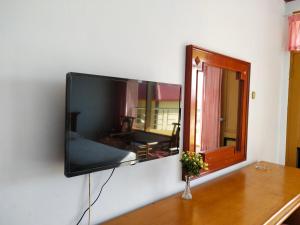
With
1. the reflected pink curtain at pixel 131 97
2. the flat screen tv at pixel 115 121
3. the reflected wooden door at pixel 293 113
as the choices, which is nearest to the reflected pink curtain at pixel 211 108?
the flat screen tv at pixel 115 121

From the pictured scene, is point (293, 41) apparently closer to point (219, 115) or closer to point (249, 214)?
point (219, 115)

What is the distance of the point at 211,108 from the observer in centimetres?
202

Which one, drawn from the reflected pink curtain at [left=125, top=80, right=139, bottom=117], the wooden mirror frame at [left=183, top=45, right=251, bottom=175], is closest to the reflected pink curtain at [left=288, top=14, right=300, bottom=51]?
the wooden mirror frame at [left=183, top=45, right=251, bottom=175]

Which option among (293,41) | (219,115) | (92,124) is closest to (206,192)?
(219,115)

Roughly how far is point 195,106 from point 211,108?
29 cm

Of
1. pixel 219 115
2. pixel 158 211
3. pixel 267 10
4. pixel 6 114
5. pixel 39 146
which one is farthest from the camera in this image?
pixel 267 10

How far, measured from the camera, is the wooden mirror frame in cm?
173

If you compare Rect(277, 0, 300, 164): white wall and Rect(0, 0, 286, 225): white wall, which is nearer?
Rect(0, 0, 286, 225): white wall

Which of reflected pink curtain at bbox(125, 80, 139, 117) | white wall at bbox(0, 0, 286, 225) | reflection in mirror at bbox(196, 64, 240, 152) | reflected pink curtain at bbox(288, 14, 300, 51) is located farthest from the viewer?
reflected pink curtain at bbox(288, 14, 300, 51)

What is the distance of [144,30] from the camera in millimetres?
1438

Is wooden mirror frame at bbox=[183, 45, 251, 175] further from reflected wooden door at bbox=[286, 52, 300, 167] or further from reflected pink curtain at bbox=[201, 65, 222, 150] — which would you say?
reflected wooden door at bbox=[286, 52, 300, 167]

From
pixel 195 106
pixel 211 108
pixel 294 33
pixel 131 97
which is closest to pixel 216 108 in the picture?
pixel 211 108

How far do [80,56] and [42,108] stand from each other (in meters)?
→ 0.29

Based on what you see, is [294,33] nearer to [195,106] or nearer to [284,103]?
[284,103]
